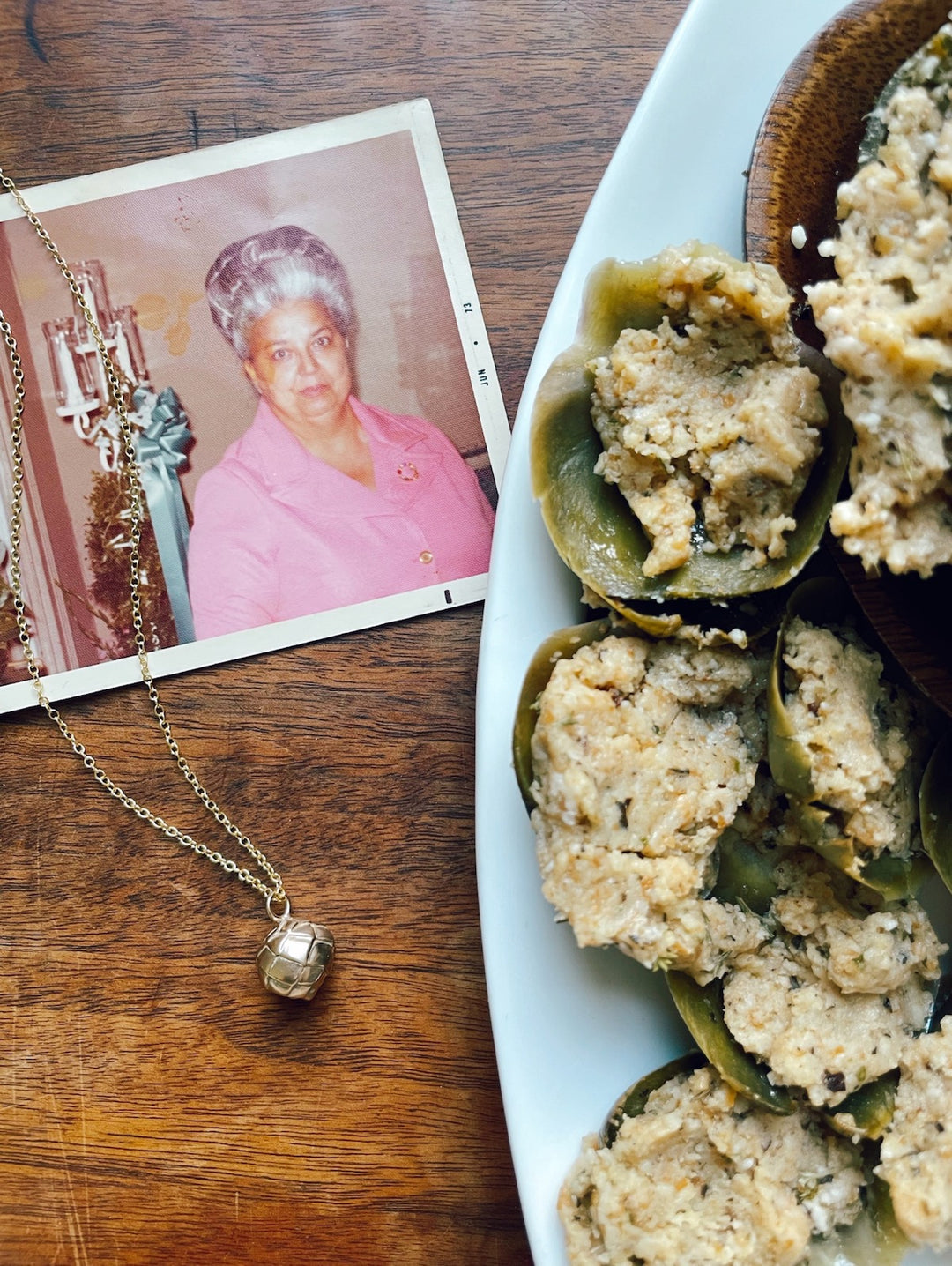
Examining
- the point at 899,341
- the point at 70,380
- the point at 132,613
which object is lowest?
the point at 132,613

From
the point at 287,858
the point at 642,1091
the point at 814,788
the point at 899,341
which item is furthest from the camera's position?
the point at 287,858

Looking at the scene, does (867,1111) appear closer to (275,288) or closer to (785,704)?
(785,704)

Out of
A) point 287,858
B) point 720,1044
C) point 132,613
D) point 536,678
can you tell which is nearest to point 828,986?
point 720,1044

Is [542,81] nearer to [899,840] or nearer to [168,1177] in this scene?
[899,840]

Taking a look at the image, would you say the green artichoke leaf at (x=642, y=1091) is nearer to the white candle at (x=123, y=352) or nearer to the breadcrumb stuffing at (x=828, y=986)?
the breadcrumb stuffing at (x=828, y=986)

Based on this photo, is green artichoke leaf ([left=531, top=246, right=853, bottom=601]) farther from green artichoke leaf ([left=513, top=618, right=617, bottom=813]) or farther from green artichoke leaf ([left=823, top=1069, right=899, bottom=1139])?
green artichoke leaf ([left=823, top=1069, right=899, bottom=1139])

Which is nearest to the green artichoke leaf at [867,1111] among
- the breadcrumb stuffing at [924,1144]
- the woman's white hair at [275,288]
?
the breadcrumb stuffing at [924,1144]

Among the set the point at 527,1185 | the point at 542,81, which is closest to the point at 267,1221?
the point at 527,1185
